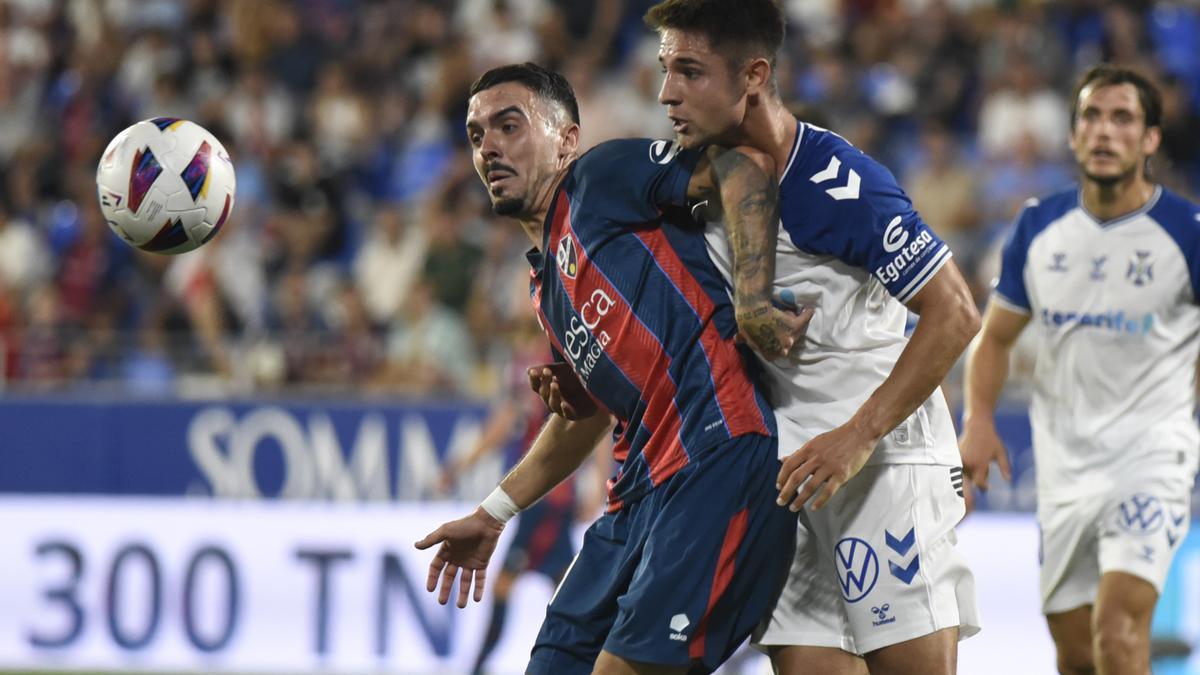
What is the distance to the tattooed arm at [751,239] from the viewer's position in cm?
411

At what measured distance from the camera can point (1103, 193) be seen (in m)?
6.32

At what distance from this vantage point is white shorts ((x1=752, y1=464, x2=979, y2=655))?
4348 mm

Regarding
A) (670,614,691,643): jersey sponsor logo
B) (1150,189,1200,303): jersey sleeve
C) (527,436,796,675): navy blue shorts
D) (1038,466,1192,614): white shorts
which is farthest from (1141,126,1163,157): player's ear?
(670,614,691,643): jersey sponsor logo

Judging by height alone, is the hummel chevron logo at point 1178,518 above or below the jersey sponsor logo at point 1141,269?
below

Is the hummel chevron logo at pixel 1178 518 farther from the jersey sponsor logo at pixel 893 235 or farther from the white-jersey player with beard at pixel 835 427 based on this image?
the jersey sponsor logo at pixel 893 235

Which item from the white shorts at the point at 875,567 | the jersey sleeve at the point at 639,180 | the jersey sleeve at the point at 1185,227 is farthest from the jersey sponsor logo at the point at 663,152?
the jersey sleeve at the point at 1185,227

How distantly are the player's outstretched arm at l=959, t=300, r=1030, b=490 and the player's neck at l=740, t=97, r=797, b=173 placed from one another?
196 cm

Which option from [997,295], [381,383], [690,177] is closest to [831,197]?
[690,177]

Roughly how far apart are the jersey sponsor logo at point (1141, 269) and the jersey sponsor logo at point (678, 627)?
291 cm

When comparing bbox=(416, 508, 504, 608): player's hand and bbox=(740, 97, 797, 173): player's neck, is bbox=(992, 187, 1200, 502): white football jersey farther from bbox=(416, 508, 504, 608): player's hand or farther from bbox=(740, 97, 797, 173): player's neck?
bbox=(416, 508, 504, 608): player's hand

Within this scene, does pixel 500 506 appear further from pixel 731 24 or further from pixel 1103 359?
pixel 1103 359

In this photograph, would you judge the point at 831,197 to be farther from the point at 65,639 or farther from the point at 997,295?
the point at 65,639

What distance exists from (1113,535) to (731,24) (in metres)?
2.77

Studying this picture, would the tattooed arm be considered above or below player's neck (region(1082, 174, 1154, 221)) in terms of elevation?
below
